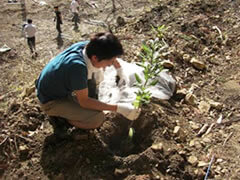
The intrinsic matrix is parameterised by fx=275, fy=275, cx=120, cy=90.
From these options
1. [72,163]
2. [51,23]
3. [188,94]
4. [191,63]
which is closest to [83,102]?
[72,163]

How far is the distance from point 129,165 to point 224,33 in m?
2.81

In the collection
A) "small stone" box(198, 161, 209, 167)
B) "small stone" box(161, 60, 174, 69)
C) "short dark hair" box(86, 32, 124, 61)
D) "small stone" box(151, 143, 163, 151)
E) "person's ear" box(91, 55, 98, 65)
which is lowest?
"small stone" box(198, 161, 209, 167)

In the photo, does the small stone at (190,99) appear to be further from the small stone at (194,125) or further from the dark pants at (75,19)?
the dark pants at (75,19)

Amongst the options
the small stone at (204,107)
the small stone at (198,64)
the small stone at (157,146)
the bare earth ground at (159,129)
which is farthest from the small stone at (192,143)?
the small stone at (198,64)

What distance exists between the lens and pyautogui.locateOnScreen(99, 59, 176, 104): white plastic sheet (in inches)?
107

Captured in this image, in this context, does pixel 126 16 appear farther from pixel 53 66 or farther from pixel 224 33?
pixel 53 66

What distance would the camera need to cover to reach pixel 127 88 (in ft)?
9.05

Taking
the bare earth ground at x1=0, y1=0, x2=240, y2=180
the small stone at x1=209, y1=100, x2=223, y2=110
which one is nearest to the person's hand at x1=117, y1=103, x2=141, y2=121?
the bare earth ground at x1=0, y1=0, x2=240, y2=180

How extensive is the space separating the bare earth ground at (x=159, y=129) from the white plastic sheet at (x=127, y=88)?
0.12 metres

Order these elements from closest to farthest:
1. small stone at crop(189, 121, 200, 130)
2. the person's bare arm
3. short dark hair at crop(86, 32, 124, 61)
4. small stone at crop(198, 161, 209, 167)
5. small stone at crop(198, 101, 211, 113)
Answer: short dark hair at crop(86, 32, 124, 61)
the person's bare arm
small stone at crop(198, 161, 209, 167)
small stone at crop(189, 121, 200, 130)
small stone at crop(198, 101, 211, 113)

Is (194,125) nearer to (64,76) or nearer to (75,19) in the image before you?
(64,76)

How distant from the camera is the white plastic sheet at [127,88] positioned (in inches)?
107

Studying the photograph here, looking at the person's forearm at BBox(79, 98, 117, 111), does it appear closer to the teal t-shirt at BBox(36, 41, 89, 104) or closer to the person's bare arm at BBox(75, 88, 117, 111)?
the person's bare arm at BBox(75, 88, 117, 111)

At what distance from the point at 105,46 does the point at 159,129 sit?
969 millimetres
